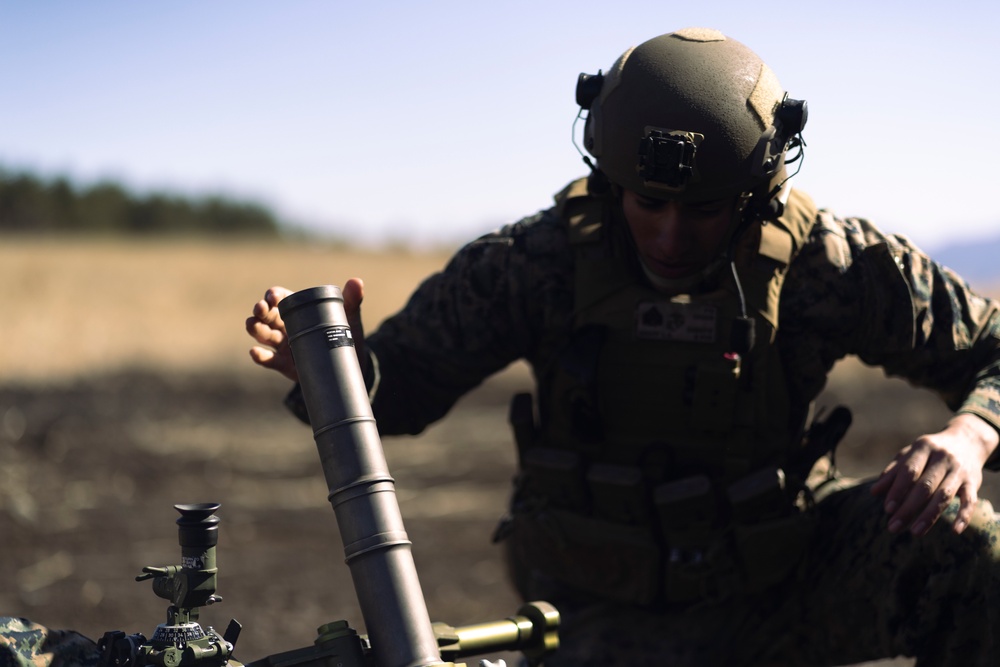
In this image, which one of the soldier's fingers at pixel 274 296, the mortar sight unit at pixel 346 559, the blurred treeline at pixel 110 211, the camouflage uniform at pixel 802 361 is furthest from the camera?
the blurred treeline at pixel 110 211

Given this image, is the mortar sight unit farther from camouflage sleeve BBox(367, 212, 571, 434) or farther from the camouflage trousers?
the camouflage trousers

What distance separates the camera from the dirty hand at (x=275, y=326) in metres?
2.99

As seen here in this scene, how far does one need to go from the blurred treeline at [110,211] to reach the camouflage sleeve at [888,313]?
3735 cm

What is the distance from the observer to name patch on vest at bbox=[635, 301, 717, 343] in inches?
150

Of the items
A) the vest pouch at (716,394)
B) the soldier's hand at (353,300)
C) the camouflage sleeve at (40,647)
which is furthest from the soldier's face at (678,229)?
the camouflage sleeve at (40,647)

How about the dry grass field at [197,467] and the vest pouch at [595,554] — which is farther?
the dry grass field at [197,467]

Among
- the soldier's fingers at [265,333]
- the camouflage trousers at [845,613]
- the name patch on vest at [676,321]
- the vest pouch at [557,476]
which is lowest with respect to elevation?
the camouflage trousers at [845,613]

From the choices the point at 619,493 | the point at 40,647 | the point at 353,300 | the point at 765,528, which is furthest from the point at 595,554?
the point at 40,647

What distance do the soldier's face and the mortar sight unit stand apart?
1.33 m

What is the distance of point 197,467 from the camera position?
10.5 meters

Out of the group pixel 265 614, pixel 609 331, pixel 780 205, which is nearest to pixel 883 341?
pixel 780 205

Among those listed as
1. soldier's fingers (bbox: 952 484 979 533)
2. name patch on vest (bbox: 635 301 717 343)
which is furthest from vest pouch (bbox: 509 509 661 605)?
soldier's fingers (bbox: 952 484 979 533)

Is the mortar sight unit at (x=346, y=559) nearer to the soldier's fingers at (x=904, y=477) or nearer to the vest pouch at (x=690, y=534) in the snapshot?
the soldier's fingers at (x=904, y=477)

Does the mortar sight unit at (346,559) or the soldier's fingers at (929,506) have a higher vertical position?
the mortar sight unit at (346,559)
